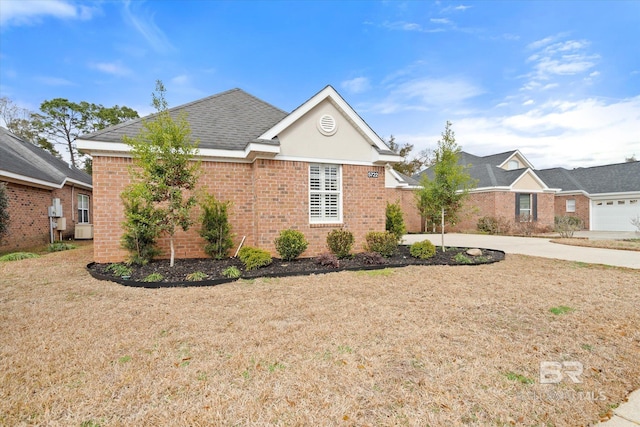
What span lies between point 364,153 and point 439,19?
638 centimetres

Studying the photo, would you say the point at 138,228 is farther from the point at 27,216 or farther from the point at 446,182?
the point at 27,216

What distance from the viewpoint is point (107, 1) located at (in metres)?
9.43

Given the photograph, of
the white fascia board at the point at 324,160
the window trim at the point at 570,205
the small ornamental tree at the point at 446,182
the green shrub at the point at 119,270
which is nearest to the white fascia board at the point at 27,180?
the green shrub at the point at 119,270

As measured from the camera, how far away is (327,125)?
9.49m

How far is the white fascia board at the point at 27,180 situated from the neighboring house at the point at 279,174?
22.4ft

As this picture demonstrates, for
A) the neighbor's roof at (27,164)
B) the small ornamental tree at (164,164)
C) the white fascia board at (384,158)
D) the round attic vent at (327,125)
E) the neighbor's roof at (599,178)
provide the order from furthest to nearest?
the neighbor's roof at (599,178) < the neighbor's roof at (27,164) < the white fascia board at (384,158) < the round attic vent at (327,125) < the small ornamental tree at (164,164)

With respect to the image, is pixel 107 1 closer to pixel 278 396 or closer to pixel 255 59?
pixel 255 59

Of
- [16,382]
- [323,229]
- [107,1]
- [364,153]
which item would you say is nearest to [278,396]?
[16,382]

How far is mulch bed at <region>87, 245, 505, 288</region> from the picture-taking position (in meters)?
6.66

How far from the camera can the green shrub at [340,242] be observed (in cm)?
895

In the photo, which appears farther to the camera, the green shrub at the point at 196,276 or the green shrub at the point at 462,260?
the green shrub at the point at 462,260

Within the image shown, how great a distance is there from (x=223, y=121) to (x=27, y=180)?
32.2 feet

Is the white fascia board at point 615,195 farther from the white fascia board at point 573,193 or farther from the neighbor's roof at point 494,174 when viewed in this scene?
the neighbor's roof at point 494,174

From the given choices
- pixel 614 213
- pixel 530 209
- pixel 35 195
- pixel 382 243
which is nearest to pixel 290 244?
pixel 382 243
